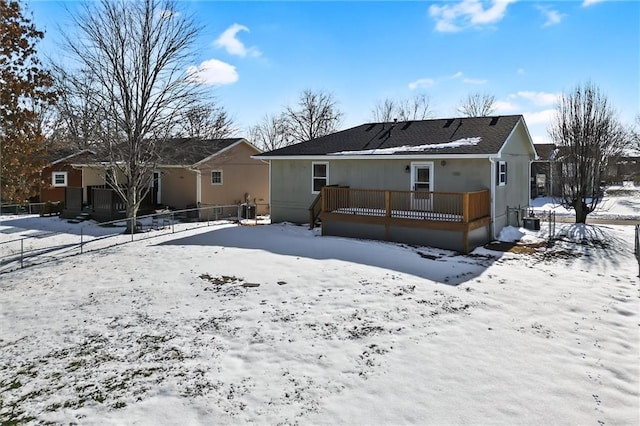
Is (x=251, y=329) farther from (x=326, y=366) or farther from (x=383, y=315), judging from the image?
(x=383, y=315)

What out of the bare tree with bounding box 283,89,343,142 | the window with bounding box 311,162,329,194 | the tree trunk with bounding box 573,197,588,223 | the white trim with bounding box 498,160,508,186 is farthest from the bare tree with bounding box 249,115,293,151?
the white trim with bounding box 498,160,508,186

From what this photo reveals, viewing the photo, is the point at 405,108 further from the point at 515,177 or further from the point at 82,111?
the point at 82,111

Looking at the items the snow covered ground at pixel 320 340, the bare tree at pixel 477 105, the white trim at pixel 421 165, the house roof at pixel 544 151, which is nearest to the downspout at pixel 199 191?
the snow covered ground at pixel 320 340

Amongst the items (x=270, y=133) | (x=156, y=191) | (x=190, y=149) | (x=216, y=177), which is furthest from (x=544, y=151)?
(x=156, y=191)

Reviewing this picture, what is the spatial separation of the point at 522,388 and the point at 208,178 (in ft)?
66.8

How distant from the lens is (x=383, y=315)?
7449mm

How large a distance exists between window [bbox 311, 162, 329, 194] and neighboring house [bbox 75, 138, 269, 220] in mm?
4816

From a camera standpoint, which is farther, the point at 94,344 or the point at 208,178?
the point at 208,178

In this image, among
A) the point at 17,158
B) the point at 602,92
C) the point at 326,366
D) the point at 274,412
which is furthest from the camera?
the point at 602,92

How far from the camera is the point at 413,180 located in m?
15.6

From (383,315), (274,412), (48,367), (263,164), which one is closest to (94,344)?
(48,367)

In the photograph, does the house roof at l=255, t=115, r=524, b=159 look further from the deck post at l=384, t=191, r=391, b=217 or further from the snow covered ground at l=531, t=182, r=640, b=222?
the snow covered ground at l=531, t=182, r=640, b=222

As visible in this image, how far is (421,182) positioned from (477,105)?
3996cm

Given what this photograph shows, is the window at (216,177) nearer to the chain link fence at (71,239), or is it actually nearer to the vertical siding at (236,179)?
the vertical siding at (236,179)
